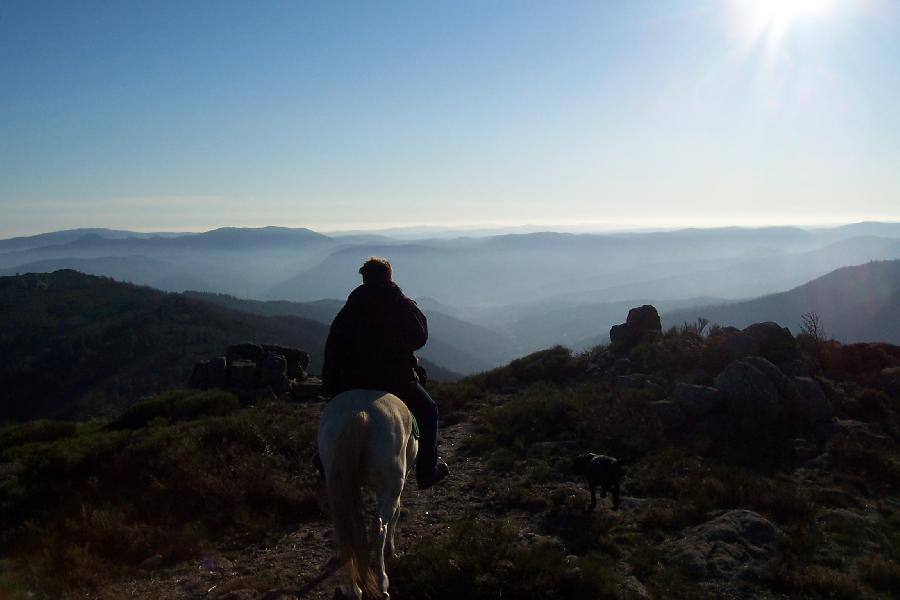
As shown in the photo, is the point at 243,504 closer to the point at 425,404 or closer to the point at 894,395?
the point at 425,404

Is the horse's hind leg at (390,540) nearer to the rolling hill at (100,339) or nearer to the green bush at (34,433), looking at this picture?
the green bush at (34,433)

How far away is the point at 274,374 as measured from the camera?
624 inches

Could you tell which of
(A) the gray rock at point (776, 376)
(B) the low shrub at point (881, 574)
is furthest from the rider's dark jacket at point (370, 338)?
(A) the gray rock at point (776, 376)

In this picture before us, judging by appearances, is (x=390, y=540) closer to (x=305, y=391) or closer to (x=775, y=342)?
(x=305, y=391)

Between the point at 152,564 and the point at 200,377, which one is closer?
the point at 152,564

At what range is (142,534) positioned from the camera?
6.43 meters

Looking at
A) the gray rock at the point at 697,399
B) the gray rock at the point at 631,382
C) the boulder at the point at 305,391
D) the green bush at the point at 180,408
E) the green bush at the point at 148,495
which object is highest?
the gray rock at the point at 697,399

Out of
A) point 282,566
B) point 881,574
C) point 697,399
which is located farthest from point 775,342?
point 282,566

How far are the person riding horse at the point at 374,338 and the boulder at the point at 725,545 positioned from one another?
3419 mm

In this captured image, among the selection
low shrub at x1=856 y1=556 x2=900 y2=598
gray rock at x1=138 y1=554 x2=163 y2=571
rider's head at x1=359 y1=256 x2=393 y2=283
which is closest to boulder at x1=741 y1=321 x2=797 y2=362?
low shrub at x1=856 y1=556 x2=900 y2=598

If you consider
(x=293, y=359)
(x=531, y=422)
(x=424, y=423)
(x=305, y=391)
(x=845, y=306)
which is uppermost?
(x=424, y=423)

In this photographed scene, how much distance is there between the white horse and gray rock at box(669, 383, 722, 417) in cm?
718

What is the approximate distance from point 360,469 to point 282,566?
7.06ft

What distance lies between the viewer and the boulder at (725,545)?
5441 millimetres
